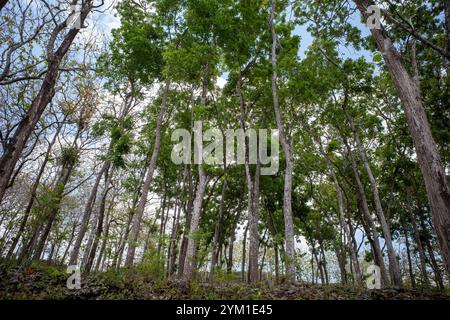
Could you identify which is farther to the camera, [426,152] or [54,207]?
[54,207]

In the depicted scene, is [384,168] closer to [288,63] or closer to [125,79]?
[288,63]

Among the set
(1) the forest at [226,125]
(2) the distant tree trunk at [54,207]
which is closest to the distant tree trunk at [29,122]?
(1) the forest at [226,125]

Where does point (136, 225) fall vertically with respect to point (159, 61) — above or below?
below

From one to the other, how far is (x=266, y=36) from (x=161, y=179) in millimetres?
13638

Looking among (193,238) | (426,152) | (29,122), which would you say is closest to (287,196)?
(193,238)

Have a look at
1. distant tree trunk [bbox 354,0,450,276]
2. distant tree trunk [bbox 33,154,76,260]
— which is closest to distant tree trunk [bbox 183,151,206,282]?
distant tree trunk [bbox 33,154,76,260]

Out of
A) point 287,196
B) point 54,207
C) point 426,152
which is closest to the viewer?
point 426,152

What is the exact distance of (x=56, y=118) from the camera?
561 inches

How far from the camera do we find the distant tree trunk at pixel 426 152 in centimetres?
455

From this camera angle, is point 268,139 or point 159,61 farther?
point 268,139

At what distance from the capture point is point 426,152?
5020 millimetres

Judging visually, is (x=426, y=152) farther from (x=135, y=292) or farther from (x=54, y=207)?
(x=54, y=207)

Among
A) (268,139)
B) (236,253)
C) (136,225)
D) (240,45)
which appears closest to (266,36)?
(240,45)

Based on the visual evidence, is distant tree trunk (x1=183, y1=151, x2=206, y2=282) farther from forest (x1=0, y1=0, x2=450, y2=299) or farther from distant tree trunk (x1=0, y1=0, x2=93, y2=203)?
distant tree trunk (x1=0, y1=0, x2=93, y2=203)
